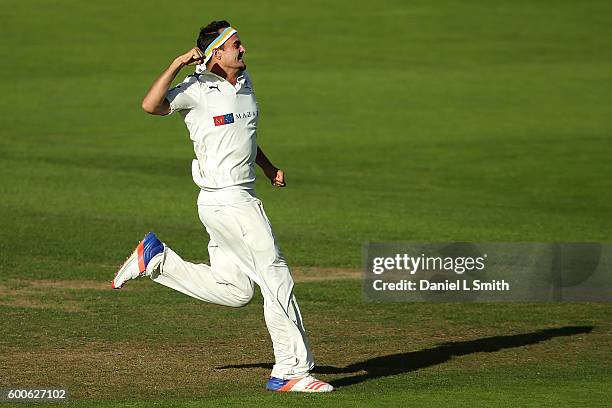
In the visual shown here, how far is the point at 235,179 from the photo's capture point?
1003 cm

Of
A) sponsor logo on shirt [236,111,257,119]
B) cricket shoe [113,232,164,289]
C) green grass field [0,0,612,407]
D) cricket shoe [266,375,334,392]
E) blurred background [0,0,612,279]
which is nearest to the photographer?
cricket shoe [266,375,334,392]

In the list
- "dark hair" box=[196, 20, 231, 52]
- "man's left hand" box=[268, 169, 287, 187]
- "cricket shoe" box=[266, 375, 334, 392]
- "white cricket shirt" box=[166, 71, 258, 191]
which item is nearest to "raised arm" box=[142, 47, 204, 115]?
"white cricket shirt" box=[166, 71, 258, 191]

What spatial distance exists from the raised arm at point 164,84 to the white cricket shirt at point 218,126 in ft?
0.53

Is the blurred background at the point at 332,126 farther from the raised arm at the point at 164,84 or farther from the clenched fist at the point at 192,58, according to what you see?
the clenched fist at the point at 192,58

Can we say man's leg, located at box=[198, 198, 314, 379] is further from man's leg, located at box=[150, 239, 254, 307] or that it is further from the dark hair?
the dark hair

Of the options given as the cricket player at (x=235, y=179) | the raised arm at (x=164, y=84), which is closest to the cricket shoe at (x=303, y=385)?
the cricket player at (x=235, y=179)

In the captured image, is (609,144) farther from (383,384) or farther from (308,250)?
(383,384)

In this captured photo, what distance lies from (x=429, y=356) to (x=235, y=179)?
2.80 m

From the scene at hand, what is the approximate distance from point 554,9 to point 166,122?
25.7 metres

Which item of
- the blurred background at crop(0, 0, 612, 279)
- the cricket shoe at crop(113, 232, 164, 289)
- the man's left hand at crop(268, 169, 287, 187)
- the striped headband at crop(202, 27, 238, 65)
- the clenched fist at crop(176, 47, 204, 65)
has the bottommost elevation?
the blurred background at crop(0, 0, 612, 279)

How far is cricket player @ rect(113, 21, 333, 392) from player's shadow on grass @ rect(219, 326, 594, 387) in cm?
63

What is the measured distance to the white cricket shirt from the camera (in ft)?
32.8

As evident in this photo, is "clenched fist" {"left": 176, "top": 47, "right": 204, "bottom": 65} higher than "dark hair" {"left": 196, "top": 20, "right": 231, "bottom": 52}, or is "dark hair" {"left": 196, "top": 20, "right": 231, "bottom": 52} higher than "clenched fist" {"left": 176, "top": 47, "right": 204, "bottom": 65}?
"dark hair" {"left": 196, "top": 20, "right": 231, "bottom": 52}

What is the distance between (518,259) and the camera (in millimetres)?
17688
